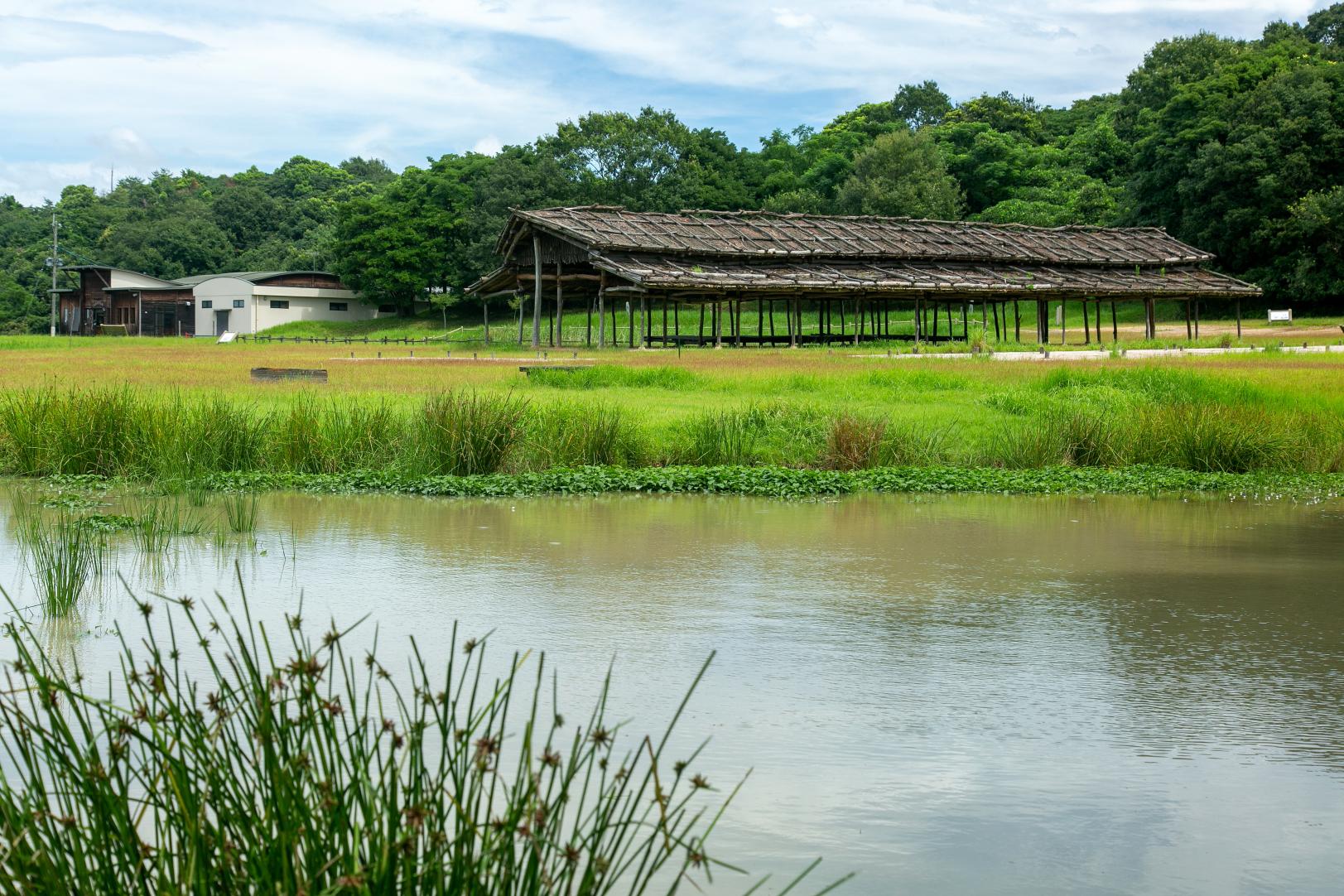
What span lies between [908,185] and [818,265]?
842 inches

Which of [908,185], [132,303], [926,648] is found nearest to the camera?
[926,648]

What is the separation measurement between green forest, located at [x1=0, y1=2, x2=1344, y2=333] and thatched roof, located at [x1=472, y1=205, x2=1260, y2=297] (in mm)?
6046

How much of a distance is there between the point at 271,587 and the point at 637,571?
2015mm

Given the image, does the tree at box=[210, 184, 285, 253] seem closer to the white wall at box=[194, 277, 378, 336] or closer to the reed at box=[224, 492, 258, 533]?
the white wall at box=[194, 277, 378, 336]

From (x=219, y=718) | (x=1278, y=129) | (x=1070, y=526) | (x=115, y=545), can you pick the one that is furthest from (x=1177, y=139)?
(x=219, y=718)

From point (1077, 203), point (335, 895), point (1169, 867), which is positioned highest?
point (1077, 203)

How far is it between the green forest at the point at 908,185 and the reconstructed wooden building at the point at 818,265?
5890 mm

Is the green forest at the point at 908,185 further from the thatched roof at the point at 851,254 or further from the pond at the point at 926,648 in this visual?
the pond at the point at 926,648

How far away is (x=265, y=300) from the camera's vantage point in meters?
60.2

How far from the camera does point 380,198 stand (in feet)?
198

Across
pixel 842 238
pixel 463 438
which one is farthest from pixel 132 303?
pixel 463 438

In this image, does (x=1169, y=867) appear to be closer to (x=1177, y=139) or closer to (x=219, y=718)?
(x=219, y=718)

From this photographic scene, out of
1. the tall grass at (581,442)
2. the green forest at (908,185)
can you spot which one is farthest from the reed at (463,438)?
Answer: the green forest at (908,185)

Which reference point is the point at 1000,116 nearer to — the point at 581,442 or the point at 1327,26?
the point at 1327,26
